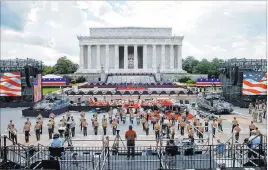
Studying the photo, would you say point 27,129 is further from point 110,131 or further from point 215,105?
point 215,105

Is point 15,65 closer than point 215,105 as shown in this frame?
No

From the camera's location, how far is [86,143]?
20.0 metres

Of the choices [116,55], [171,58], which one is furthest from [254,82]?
[116,55]

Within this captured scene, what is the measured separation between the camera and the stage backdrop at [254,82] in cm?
3844

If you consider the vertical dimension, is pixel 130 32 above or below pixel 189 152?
above

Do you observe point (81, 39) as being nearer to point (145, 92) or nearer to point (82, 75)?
point (82, 75)

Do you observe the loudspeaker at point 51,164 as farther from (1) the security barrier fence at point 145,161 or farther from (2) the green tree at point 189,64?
(2) the green tree at point 189,64

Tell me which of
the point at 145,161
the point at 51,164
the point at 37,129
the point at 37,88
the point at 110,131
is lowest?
the point at 110,131

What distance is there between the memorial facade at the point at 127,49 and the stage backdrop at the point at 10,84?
54.5 meters

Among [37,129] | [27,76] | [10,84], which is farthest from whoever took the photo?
[27,76]

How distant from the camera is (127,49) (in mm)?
99438

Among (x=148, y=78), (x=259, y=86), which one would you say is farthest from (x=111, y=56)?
(x=259, y=86)

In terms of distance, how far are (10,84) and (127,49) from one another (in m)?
61.8

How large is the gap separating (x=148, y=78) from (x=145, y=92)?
2946 cm
